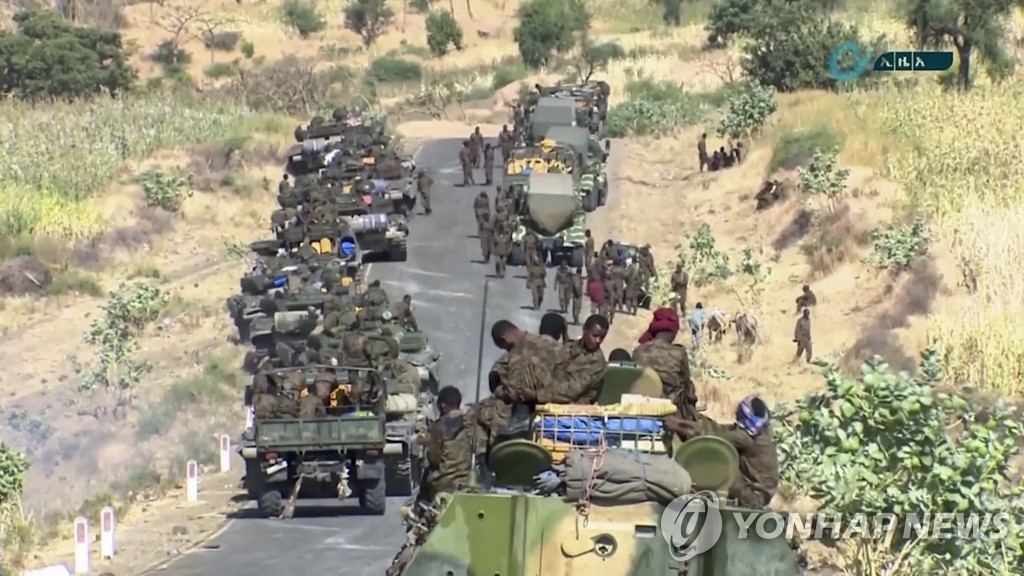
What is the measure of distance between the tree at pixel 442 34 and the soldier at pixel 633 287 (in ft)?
189

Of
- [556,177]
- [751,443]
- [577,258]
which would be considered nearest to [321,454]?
[751,443]

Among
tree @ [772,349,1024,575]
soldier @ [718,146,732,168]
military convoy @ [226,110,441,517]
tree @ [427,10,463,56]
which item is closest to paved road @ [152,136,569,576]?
military convoy @ [226,110,441,517]

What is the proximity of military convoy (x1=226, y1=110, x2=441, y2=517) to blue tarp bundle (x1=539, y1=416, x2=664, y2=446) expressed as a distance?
11.3 m

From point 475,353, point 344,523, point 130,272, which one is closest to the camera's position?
point 344,523

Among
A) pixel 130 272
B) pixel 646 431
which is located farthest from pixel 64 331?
pixel 646 431

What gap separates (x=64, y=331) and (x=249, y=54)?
6010 cm

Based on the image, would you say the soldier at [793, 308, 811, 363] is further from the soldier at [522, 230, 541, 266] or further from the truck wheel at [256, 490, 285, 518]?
the truck wheel at [256, 490, 285, 518]

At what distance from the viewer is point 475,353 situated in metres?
37.6

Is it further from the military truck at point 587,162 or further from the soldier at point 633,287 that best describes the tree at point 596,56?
the soldier at point 633,287

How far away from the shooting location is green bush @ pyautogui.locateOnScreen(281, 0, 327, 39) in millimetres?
103875

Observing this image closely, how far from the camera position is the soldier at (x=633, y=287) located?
133 feet

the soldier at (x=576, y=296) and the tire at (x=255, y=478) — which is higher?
the soldier at (x=576, y=296)

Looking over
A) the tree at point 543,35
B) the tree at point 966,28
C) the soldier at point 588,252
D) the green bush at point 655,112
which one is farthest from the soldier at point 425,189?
the tree at point 543,35

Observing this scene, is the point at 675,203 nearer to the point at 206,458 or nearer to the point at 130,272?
the point at 130,272
